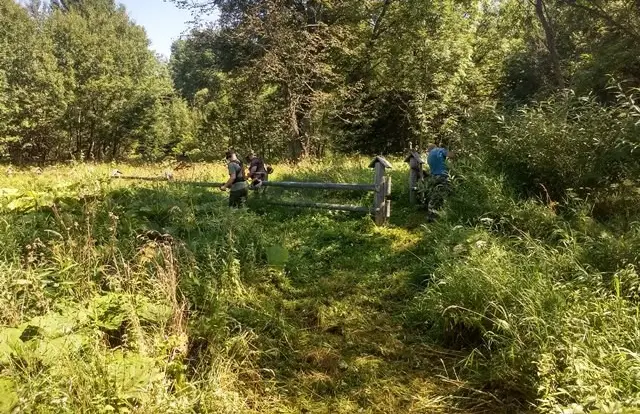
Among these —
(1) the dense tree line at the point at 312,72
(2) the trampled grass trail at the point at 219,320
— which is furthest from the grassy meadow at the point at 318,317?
(1) the dense tree line at the point at 312,72

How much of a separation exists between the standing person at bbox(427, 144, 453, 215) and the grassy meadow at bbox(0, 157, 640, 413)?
128 centimetres

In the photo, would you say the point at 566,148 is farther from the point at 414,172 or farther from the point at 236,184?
the point at 236,184

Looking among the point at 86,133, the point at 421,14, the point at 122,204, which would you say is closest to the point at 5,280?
the point at 122,204

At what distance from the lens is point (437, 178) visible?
26.3 ft

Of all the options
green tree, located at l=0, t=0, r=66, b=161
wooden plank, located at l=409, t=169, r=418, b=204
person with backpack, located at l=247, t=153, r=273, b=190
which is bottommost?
wooden plank, located at l=409, t=169, r=418, b=204

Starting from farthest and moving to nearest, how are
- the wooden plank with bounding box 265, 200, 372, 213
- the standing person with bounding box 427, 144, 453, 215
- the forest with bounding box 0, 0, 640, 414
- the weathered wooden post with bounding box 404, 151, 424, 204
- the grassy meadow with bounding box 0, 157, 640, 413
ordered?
the weathered wooden post with bounding box 404, 151, 424, 204
the wooden plank with bounding box 265, 200, 372, 213
the standing person with bounding box 427, 144, 453, 215
the forest with bounding box 0, 0, 640, 414
the grassy meadow with bounding box 0, 157, 640, 413

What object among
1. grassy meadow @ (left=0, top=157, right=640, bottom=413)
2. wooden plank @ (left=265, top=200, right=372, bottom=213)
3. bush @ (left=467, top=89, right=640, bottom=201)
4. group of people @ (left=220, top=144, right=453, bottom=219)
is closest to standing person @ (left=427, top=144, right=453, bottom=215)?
group of people @ (left=220, top=144, right=453, bottom=219)

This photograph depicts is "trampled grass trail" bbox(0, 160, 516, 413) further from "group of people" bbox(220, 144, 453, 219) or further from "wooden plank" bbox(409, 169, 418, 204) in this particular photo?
"wooden plank" bbox(409, 169, 418, 204)

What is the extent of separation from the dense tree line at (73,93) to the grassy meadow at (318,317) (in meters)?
19.4

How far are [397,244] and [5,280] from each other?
5093mm

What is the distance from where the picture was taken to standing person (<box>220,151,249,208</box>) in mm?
8508

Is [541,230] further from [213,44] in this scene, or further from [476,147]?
[213,44]

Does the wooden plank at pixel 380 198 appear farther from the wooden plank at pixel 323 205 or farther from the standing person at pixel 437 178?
the standing person at pixel 437 178

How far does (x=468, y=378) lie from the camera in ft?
11.9
